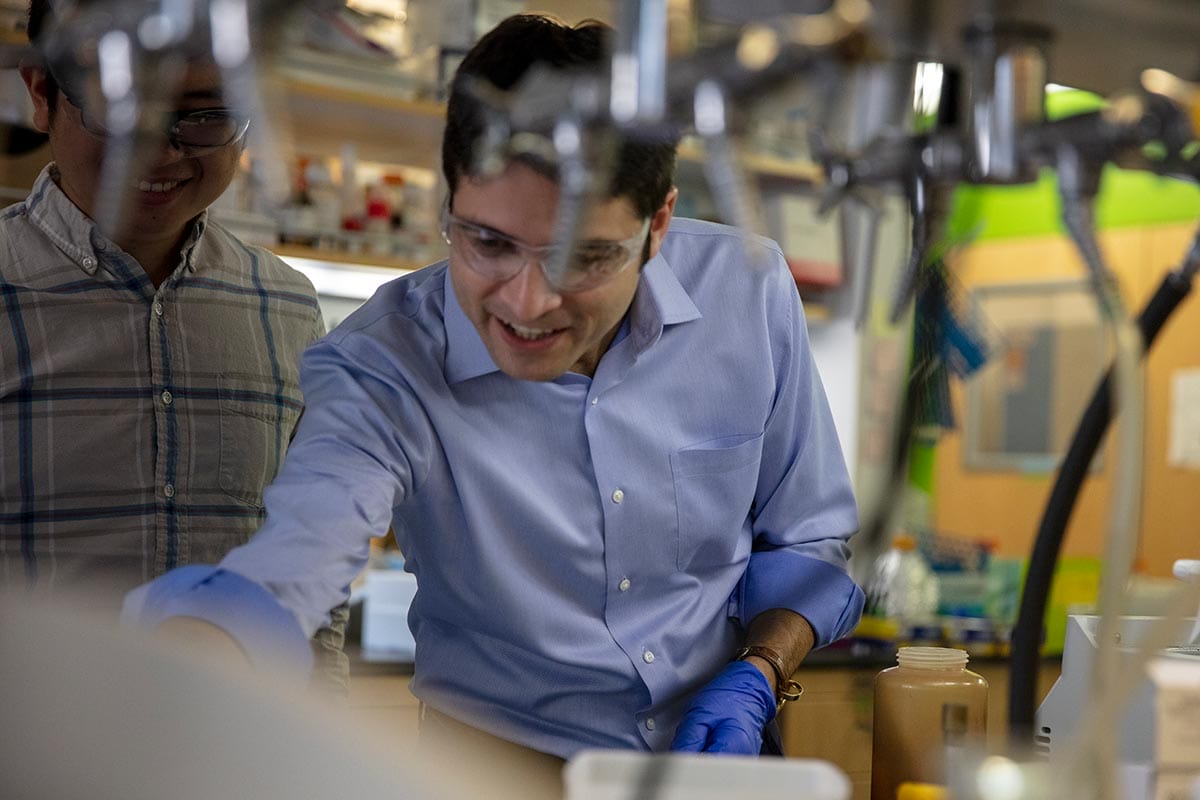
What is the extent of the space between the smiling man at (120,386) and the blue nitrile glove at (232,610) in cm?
66

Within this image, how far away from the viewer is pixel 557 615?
149 cm

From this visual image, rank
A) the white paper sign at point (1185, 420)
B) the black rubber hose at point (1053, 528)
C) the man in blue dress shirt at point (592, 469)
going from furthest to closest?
the white paper sign at point (1185, 420), the man in blue dress shirt at point (592, 469), the black rubber hose at point (1053, 528)

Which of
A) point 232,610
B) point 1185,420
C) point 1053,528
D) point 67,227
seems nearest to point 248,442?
point 67,227

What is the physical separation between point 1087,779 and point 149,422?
1.42 metres

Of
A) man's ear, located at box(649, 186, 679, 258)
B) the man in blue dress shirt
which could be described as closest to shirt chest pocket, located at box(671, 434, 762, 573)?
the man in blue dress shirt

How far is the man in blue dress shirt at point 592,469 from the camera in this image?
4.20 ft

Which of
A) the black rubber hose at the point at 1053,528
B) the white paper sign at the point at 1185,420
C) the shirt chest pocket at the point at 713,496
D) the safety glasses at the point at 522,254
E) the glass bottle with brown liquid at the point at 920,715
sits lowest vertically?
the white paper sign at the point at 1185,420

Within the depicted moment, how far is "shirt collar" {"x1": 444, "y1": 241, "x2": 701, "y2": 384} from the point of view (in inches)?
58.1

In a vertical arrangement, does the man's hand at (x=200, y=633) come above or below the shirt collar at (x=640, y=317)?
below

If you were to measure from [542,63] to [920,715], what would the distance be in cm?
66

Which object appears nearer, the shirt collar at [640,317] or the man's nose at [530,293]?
the man's nose at [530,293]

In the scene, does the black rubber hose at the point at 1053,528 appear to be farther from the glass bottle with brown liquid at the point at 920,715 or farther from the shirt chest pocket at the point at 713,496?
the shirt chest pocket at the point at 713,496

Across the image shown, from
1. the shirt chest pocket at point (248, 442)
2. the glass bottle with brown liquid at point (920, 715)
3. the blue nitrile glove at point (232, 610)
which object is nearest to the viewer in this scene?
the blue nitrile glove at point (232, 610)

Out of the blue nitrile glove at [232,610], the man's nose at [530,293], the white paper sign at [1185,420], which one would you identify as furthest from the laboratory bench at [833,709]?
the blue nitrile glove at [232,610]
